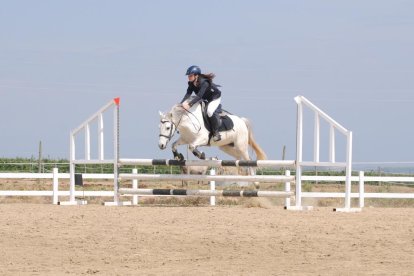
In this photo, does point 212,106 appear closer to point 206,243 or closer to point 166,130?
point 166,130

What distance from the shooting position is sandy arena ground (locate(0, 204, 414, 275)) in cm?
884

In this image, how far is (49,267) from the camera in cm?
899

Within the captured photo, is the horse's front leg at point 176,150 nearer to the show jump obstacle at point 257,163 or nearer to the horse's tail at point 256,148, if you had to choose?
the show jump obstacle at point 257,163

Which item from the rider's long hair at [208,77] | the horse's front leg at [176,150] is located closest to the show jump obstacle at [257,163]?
the horse's front leg at [176,150]

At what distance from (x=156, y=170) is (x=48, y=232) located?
21758mm

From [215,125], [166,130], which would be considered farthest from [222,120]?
[166,130]

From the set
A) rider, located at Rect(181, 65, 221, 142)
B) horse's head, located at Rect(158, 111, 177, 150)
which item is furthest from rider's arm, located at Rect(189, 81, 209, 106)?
horse's head, located at Rect(158, 111, 177, 150)

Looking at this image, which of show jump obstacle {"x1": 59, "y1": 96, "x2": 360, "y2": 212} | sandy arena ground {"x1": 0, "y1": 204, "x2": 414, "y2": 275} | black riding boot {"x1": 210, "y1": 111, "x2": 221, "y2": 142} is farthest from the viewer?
black riding boot {"x1": 210, "y1": 111, "x2": 221, "y2": 142}

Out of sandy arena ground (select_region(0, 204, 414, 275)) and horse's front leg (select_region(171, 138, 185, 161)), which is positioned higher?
horse's front leg (select_region(171, 138, 185, 161))

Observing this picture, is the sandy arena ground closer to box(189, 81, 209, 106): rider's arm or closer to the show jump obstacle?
the show jump obstacle

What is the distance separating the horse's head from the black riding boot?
2.10 feet

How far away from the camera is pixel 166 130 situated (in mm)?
13328

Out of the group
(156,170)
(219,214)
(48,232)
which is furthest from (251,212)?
(156,170)

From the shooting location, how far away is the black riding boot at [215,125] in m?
13.7
